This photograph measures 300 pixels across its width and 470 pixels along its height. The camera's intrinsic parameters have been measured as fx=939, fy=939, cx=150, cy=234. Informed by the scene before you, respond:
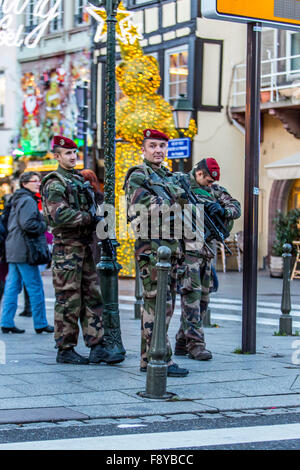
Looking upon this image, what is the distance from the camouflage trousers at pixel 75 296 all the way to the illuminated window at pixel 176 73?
17212 mm

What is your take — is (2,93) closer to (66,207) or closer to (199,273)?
(199,273)

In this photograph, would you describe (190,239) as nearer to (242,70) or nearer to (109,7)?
(109,7)

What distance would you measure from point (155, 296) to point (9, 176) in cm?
2574

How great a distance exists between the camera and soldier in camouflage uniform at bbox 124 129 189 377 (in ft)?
23.2

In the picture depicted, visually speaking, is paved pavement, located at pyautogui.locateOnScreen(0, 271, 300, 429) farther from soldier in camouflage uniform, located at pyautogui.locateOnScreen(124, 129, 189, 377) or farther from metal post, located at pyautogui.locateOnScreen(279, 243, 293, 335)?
metal post, located at pyautogui.locateOnScreen(279, 243, 293, 335)

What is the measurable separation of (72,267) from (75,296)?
241mm

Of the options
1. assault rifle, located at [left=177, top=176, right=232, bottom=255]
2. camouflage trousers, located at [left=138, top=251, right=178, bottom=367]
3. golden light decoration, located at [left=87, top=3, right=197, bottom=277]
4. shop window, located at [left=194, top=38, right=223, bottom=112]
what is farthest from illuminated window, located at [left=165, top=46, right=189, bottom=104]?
Answer: camouflage trousers, located at [left=138, top=251, right=178, bottom=367]

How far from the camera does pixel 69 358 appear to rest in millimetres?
7844

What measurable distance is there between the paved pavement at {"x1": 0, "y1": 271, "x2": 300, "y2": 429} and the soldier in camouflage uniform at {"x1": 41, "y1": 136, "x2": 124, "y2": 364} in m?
0.21

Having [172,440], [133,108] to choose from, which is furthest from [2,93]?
[172,440]

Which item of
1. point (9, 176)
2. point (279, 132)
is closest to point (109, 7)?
point (279, 132)

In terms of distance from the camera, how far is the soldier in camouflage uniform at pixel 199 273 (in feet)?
26.7
